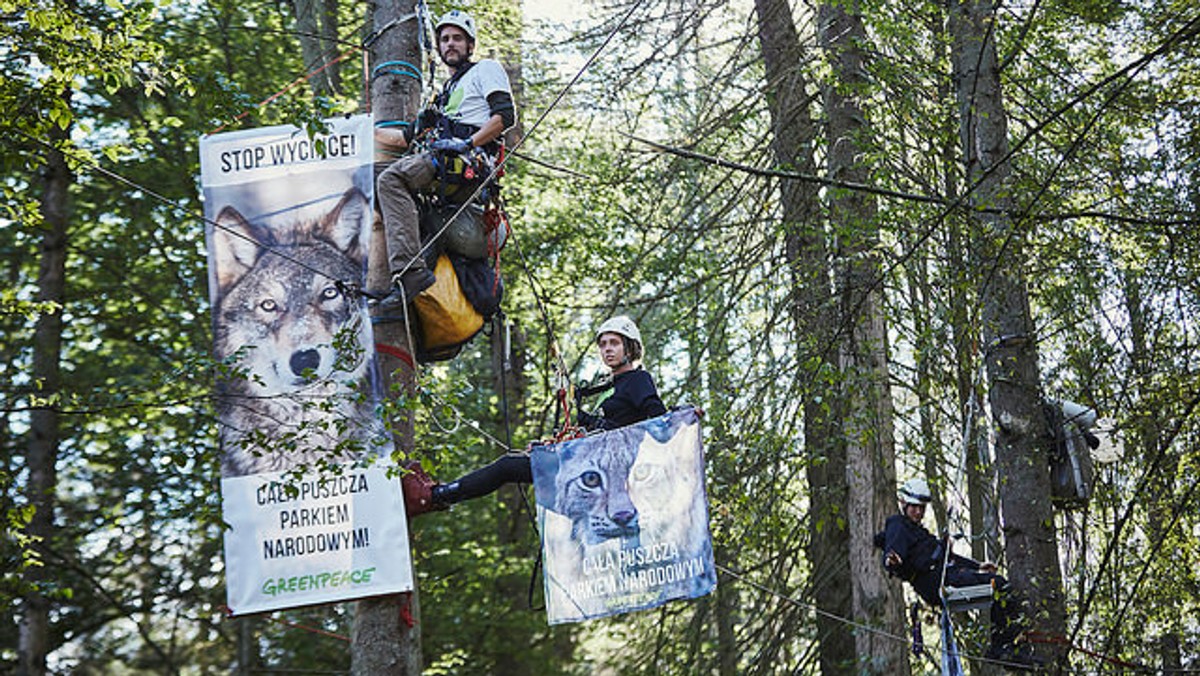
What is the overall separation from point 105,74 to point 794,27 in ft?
20.9

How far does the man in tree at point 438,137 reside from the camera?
6.55 metres

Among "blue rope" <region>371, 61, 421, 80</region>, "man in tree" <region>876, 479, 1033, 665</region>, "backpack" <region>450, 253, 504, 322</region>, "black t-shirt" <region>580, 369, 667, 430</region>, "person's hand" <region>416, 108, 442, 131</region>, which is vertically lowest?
"man in tree" <region>876, 479, 1033, 665</region>

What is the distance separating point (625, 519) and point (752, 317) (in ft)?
29.6

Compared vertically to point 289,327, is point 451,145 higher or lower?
higher

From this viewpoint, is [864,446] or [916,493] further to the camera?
[864,446]

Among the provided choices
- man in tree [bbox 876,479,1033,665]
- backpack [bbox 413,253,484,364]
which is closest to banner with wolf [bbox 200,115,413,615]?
backpack [bbox 413,253,484,364]

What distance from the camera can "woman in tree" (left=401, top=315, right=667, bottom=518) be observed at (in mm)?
6781

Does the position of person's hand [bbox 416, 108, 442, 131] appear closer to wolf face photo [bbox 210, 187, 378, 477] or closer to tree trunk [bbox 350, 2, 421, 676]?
tree trunk [bbox 350, 2, 421, 676]

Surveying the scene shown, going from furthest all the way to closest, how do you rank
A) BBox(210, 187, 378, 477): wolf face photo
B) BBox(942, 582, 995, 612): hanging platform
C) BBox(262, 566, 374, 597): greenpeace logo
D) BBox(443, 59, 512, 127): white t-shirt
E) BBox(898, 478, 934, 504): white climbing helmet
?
BBox(898, 478, 934, 504): white climbing helmet < BBox(942, 582, 995, 612): hanging platform < BBox(443, 59, 512, 127): white t-shirt < BBox(210, 187, 378, 477): wolf face photo < BBox(262, 566, 374, 597): greenpeace logo

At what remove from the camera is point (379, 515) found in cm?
623

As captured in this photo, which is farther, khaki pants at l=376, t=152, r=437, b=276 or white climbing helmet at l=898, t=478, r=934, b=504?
white climbing helmet at l=898, t=478, r=934, b=504

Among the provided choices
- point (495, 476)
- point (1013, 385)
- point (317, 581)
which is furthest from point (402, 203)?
point (1013, 385)

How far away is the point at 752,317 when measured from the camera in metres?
15.1

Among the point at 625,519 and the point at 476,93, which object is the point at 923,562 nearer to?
the point at 625,519
